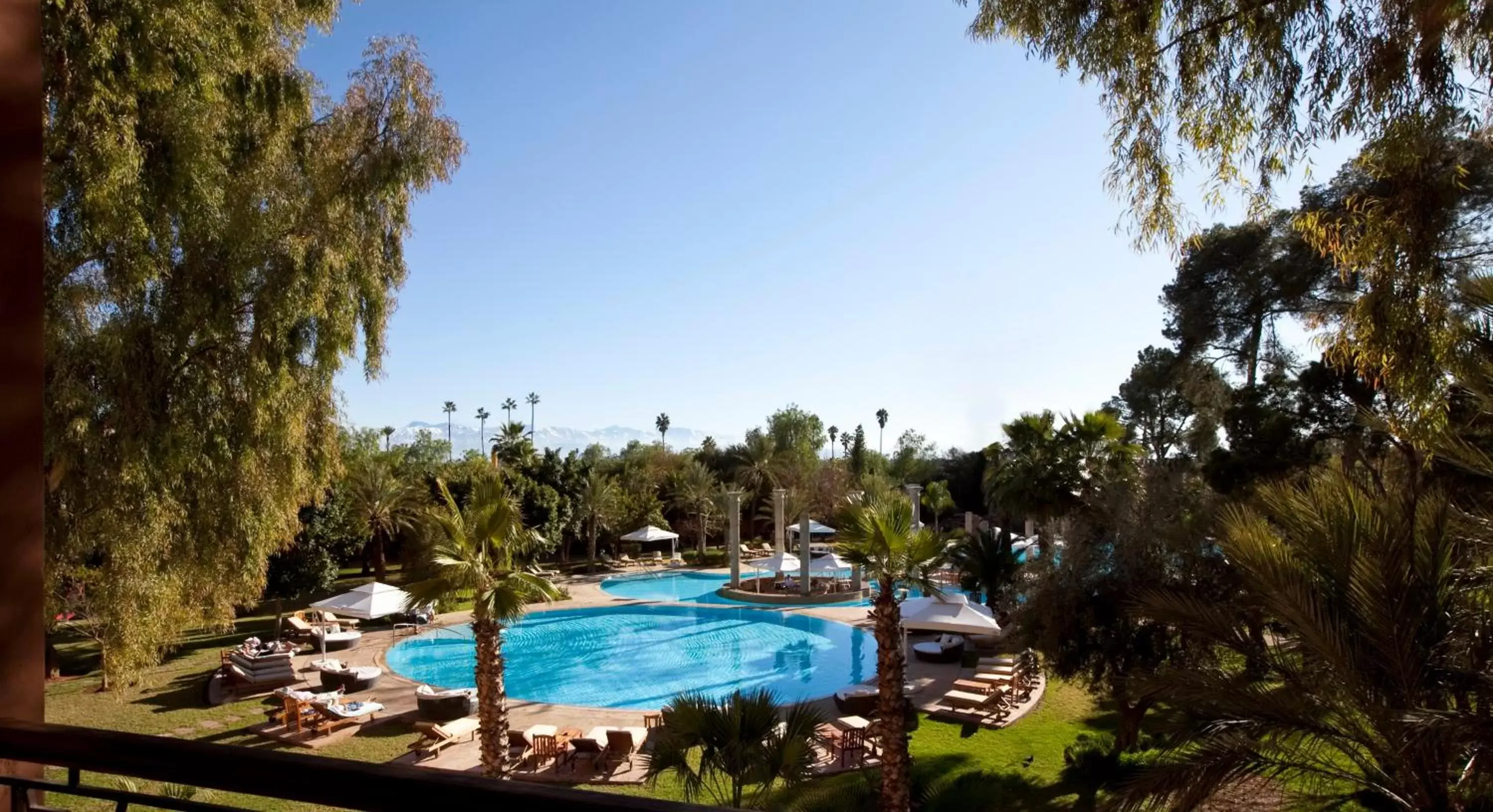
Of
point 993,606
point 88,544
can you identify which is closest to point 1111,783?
point 993,606

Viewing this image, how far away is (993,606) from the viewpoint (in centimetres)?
1978

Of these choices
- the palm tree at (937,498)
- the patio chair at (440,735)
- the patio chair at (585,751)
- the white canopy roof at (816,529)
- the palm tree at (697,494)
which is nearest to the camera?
the patio chair at (585,751)

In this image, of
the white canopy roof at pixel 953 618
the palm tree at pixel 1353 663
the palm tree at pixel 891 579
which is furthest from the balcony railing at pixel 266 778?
the white canopy roof at pixel 953 618

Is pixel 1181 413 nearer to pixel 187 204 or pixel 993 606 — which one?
pixel 993 606

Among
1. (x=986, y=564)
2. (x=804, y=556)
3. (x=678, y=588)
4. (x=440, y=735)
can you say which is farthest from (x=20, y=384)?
(x=678, y=588)

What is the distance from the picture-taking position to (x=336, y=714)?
1467 centimetres

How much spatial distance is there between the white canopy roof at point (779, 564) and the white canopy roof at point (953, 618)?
1059cm

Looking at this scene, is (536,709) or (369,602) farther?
(369,602)

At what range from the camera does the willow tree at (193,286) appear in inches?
355

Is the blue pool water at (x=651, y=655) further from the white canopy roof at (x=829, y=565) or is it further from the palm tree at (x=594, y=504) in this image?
the palm tree at (x=594, y=504)

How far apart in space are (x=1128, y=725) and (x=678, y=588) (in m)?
22.2

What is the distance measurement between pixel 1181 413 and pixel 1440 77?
29.3 m

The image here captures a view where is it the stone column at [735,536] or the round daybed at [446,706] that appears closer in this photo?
the round daybed at [446,706]

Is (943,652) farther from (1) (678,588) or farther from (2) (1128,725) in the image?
(1) (678,588)
